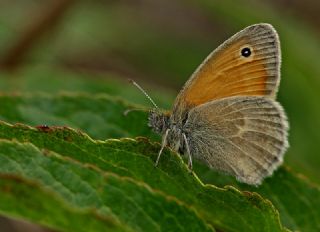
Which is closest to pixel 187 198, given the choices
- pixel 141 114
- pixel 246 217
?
pixel 246 217

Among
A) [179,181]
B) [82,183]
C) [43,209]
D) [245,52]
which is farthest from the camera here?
[245,52]

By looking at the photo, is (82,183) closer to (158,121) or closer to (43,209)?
(43,209)

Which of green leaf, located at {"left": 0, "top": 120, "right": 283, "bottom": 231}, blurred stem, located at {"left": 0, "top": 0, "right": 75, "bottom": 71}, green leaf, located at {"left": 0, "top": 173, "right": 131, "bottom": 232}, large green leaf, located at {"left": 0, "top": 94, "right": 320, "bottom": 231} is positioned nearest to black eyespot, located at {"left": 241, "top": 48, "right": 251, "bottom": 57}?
large green leaf, located at {"left": 0, "top": 94, "right": 320, "bottom": 231}

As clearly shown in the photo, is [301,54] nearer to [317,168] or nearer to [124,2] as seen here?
[317,168]

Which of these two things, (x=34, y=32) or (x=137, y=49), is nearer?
(x=34, y=32)

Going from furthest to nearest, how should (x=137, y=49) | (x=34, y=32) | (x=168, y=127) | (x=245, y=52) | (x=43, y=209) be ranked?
(x=137, y=49) → (x=34, y=32) → (x=168, y=127) → (x=245, y=52) → (x=43, y=209)

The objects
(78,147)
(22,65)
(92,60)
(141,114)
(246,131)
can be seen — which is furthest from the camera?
(92,60)

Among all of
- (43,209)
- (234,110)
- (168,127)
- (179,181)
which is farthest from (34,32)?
(43,209)

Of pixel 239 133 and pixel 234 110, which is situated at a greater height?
pixel 234 110
